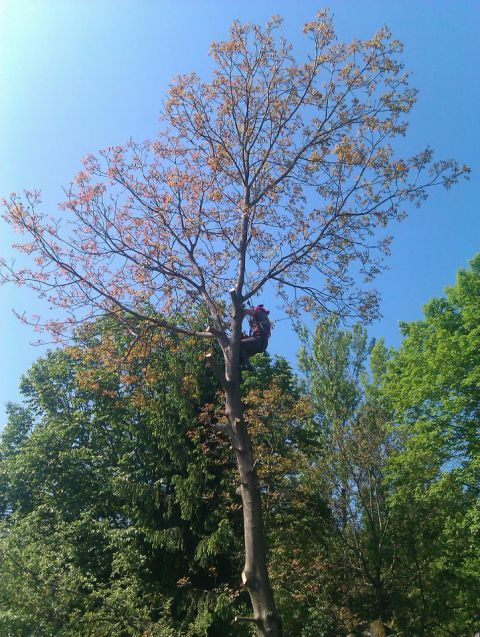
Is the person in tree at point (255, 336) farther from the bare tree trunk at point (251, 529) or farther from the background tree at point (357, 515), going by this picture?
the background tree at point (357, 515)

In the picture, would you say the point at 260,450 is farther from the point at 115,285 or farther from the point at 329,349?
the point at 329,349

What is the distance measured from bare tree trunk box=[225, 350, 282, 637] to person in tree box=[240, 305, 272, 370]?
0.78 meters

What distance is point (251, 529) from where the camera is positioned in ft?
21.0

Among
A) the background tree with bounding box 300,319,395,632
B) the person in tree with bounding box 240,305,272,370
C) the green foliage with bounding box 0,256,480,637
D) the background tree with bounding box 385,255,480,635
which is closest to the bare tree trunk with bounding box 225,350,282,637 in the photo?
the person in tree with bounding box 240,305,272,370

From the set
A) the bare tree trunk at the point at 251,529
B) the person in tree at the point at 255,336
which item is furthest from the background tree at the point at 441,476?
the bare tree trunk at the point at 251,529

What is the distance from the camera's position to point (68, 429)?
22.6 m

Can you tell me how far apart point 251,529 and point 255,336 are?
2756 mm

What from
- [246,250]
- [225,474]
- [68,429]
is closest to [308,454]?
[225,474]

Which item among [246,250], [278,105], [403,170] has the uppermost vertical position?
[278,105]

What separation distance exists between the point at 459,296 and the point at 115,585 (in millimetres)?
15016

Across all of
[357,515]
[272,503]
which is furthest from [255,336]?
[357,515]

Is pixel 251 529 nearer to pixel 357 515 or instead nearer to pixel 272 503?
pixel 272 503

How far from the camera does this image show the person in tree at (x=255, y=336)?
26.8ft

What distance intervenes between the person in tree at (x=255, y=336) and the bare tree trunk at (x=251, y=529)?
0.78 meters
